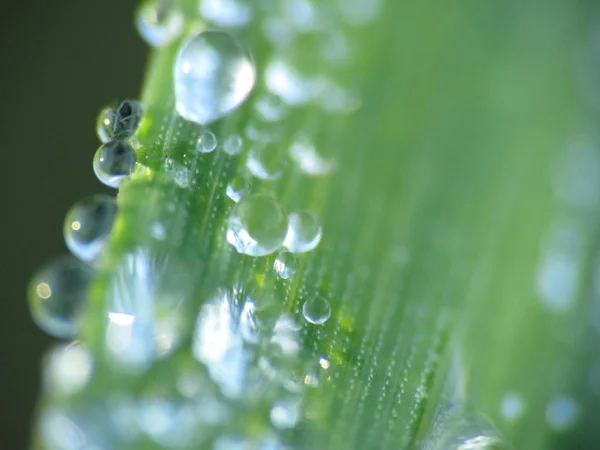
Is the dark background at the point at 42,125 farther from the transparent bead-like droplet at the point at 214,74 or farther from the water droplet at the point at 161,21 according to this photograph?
the transparent bead-like droplet at the point at 214,74

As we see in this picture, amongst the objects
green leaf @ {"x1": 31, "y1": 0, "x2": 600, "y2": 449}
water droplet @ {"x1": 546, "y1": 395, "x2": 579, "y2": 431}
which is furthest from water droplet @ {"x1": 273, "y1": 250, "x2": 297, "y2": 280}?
water droplet @ {"x1": 546, "y1": 395, "x2": 579, "y2": 431}

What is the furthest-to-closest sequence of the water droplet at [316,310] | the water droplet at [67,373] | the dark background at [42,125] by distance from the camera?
1. the dark background at [42,125]
2. the water droplet at [316,310]
3. the water droplet at [67,373]

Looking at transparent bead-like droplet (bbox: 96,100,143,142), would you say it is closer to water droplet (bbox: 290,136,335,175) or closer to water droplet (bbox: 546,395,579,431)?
water droplet (bbox: 290,136,335,175)

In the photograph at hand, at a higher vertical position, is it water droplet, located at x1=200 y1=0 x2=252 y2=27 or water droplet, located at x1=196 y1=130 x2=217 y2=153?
water droplet, located at x1=200 y1=0 x2=252 y2=27

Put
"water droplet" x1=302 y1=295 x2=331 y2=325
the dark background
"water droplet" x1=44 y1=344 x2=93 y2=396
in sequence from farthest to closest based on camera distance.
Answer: the dark background < "water droplet" x1=302 y1=295 x2=331 y2=325 < "water droplet" x1=44 y1=344 x2=93 y2=396

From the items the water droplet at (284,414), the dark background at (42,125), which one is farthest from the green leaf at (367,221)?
the dark background at (42,125)

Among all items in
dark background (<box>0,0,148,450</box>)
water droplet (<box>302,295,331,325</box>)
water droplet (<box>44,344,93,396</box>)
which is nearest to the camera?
water droplet (<box>44,344,93,396</box>)

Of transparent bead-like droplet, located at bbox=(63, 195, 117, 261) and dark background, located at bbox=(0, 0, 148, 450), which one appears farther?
dark background, located at bbox=(0, 0, 148, 450)

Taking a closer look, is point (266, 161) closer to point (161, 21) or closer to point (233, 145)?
point (233, 145)

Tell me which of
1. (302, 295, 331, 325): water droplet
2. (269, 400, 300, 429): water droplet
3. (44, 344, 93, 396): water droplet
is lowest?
(269, 400, 300, 429): water droplet
